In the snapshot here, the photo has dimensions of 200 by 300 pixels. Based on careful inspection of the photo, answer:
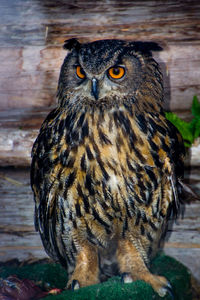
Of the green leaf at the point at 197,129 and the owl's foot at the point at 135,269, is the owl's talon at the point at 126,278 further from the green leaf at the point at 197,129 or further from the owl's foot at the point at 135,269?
the green leaf at the point at 197,129

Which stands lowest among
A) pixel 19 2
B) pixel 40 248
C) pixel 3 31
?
pixel 40 248

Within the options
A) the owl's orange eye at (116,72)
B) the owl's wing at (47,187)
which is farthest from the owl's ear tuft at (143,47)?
the owl's wing at (47,187)

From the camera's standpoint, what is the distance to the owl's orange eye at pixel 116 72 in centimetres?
192

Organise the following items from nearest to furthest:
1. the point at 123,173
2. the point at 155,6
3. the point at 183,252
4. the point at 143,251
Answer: the point at 123,173
the point at 143,251
the point at 155,6
the point at 183,252

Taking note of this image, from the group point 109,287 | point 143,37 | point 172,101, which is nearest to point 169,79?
point 172,101

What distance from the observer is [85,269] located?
88.4 inches

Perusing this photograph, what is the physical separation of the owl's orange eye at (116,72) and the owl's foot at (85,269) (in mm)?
849

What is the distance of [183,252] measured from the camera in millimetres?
2746

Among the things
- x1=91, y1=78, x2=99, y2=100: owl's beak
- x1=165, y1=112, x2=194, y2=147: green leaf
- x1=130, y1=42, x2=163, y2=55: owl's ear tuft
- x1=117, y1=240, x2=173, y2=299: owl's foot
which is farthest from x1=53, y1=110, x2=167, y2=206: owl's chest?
x1=165, y1=112, x2=194, y2=147: green leaf

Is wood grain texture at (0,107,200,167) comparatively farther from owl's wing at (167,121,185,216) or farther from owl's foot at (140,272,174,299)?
owl's foot at (140,272,174,299)

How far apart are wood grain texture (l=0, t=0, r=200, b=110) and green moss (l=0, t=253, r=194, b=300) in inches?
36.9

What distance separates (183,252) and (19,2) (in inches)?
69.8

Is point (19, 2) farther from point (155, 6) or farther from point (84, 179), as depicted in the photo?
point (84, 179)

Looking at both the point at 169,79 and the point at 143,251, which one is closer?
the point at 143,251
